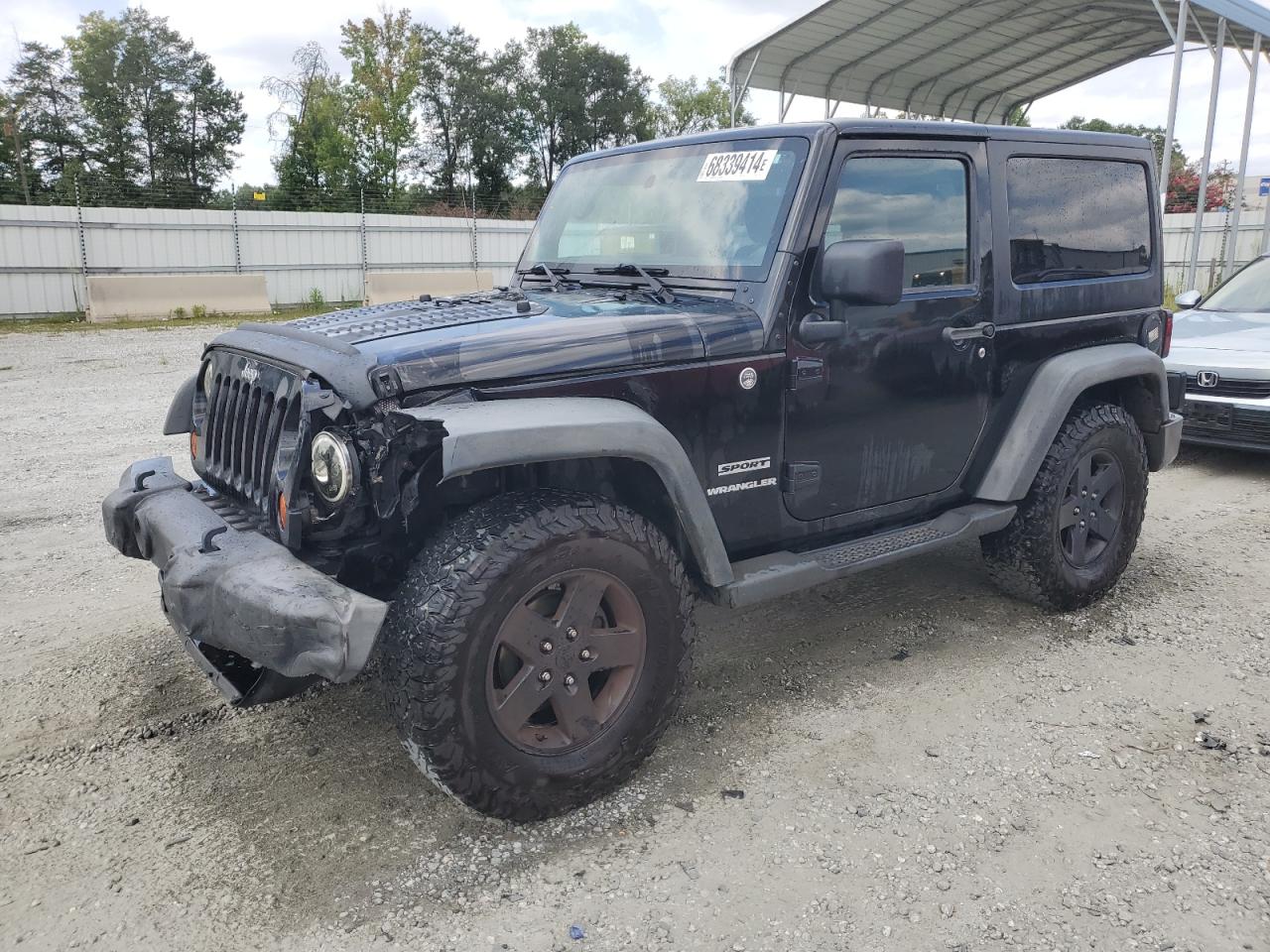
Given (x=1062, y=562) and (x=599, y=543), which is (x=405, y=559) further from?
(x=1062, y=562)

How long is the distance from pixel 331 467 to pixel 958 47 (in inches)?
739

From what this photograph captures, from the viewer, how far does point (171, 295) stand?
19.0 m

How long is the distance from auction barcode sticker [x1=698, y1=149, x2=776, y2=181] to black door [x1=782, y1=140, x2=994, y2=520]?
248 mm

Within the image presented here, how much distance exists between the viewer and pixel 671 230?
3643 mm

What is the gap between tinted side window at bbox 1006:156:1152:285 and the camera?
404 centimetres

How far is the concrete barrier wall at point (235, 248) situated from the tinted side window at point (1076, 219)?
50.0ft

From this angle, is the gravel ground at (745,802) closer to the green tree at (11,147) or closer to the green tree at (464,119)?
the green tree at (11,147)

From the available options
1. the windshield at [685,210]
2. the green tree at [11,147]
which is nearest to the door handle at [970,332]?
the windshield at [685,210]

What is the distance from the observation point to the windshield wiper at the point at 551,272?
3900 mm

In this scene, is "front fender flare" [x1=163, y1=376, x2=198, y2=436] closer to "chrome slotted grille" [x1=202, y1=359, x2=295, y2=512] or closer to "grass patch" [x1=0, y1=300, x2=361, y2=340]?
"chrome slotted grille" [x1=202, y1=359, x2=295, y2=512]

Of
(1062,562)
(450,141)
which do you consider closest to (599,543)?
(1062,562)

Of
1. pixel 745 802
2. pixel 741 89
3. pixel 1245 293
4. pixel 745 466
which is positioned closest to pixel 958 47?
pixel 741 89

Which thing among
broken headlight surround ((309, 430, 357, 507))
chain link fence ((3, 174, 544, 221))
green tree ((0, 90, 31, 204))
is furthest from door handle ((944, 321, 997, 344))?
green tree ((0, 90, 31, 204))

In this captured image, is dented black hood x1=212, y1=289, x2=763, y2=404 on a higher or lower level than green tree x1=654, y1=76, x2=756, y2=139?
lower
